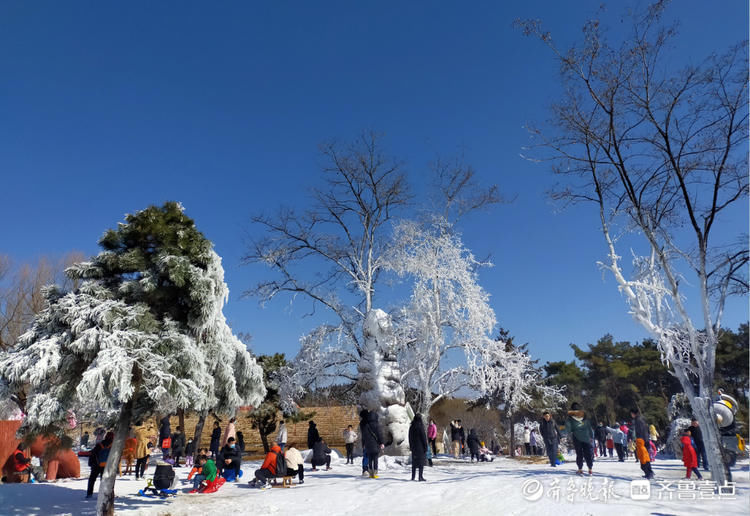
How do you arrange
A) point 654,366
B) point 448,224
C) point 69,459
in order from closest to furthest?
point 69,459, point 448,224, point 654,366

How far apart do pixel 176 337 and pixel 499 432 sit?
1268 inches

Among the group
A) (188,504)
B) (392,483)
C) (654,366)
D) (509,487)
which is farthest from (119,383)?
(654,366)

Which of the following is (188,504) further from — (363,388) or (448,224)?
(448,224)

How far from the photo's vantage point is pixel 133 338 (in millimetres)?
8984

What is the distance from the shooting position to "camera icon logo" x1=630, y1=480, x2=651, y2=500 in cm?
832

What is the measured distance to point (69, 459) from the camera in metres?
14.7

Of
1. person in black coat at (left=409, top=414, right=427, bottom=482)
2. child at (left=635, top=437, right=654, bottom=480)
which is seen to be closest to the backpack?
person in black coat at (left=409, top=414, right=427, bottom=482)

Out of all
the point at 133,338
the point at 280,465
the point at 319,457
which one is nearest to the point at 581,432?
the point at 280,465

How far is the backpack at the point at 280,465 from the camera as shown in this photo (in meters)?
11.7

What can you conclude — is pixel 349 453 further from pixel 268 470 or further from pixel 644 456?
pixel 644 456

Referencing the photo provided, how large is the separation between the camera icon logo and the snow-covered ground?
0.10m

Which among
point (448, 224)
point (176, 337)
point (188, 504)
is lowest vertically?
point (188, 504)

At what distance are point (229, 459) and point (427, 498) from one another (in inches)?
238

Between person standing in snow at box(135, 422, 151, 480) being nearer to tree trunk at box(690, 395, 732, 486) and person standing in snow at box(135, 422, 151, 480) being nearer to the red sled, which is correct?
the red sled
